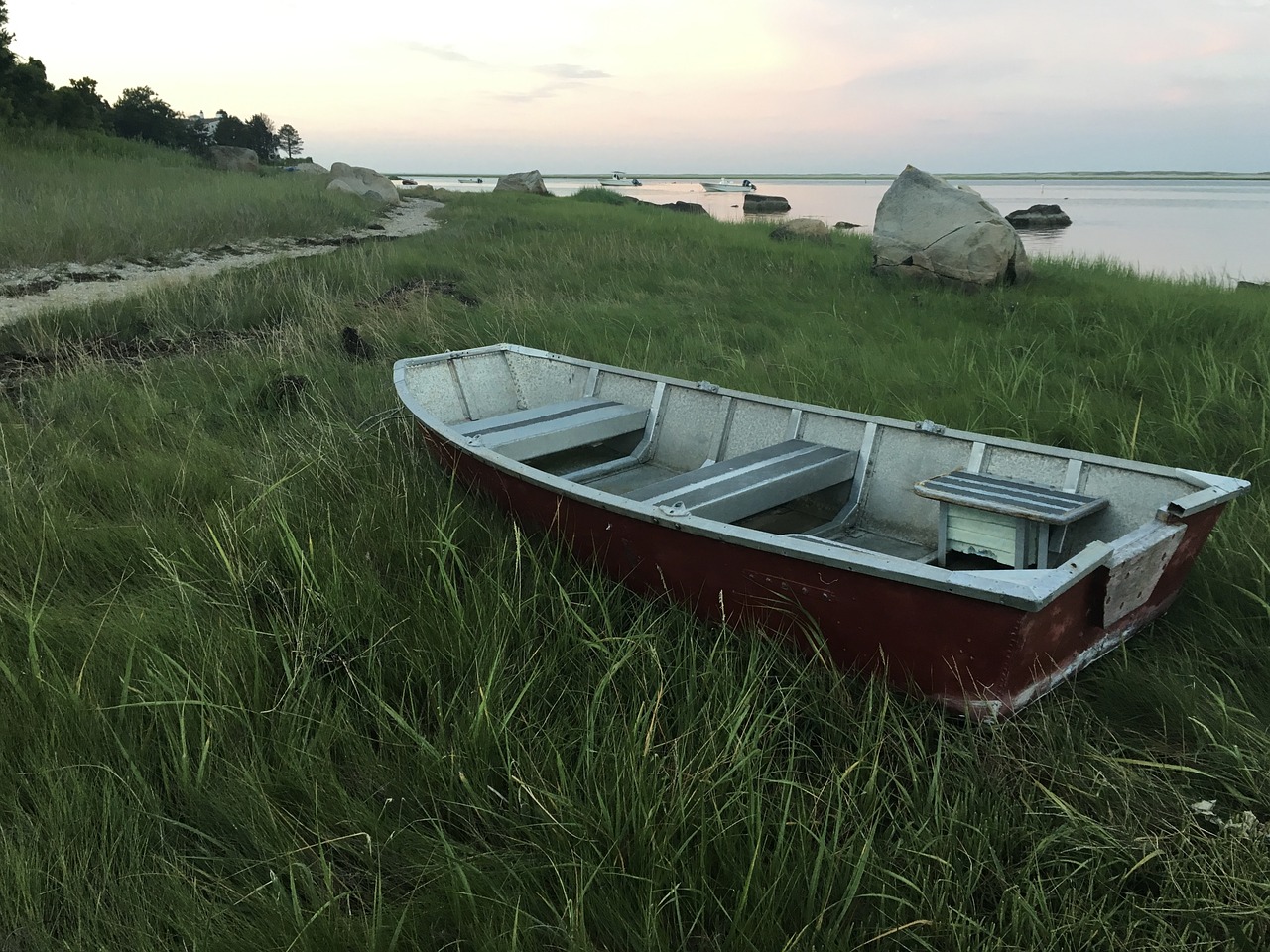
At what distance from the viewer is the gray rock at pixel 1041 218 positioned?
119 ft

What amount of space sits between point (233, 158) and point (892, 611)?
142 feet

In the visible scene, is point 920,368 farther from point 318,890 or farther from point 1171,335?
point 318,890

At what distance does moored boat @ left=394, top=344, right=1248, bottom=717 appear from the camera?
274 centimetres

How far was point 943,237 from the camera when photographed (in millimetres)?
11062

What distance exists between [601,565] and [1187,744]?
7.46 ft

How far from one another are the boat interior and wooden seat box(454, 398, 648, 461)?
0.01m

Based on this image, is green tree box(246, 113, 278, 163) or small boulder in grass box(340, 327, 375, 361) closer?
small boulder in grass box(340, 327, 375, 361)

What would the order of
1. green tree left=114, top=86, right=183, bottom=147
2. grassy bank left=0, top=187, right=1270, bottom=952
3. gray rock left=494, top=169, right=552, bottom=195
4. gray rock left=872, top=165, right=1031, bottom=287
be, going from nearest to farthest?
grassy bank left=0, top=187, right=1270, bottom=952 → gray rock left=872, top=165, right=1031, bottom=287 → gray rock left=494, top=169, right=552, bottom=195 → green tree left=114, top=86, right=183, bottom=147

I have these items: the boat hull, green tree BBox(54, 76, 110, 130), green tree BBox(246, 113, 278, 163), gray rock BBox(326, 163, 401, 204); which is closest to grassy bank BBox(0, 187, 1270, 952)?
the boat hull

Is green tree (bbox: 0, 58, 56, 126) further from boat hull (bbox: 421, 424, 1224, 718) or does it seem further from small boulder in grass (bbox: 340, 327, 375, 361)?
boat hull (bbox: 421, 424, 1224, 718)

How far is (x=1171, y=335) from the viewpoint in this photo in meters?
7.58

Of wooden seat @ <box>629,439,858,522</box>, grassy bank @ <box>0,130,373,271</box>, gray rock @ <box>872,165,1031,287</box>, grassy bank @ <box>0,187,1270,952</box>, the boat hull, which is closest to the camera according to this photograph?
grassy bank @ <box>0,187,1270,952</box>

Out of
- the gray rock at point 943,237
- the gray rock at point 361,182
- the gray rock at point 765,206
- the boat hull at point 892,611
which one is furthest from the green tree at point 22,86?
the gray rock at point 765,206

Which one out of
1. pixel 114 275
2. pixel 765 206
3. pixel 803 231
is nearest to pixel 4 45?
pixel 114 275
